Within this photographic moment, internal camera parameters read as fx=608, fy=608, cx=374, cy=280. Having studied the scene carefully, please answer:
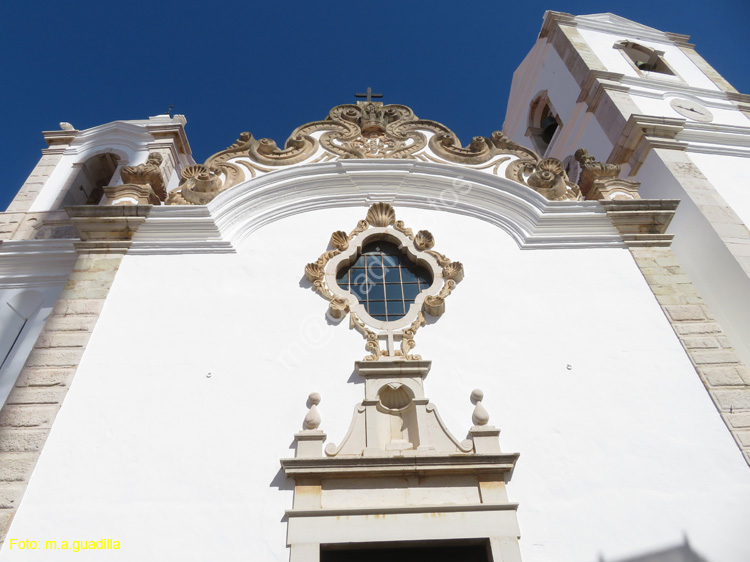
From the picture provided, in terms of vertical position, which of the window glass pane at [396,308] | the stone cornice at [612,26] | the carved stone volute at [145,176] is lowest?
the window glass pane at [396,308]

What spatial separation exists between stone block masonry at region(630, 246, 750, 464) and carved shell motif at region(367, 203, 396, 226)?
8.70ft

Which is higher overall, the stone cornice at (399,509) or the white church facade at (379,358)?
the white church facade at (379,358)

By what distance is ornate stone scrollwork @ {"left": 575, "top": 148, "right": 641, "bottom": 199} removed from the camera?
24.2 ft

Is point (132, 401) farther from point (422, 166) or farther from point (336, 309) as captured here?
point (422, 166)

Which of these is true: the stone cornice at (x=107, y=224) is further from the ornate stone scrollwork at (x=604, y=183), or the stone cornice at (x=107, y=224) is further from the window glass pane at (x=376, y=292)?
the ornate stone scrollwork at (x=604, y=183)

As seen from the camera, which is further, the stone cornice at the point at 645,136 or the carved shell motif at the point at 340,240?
the stone cornice at the point at 645,136

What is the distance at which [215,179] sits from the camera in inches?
285

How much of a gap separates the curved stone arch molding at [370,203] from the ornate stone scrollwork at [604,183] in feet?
1.74

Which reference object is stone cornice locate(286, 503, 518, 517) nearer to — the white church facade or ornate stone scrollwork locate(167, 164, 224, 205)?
the white church facade

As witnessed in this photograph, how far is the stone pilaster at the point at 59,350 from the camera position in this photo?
4523 mm

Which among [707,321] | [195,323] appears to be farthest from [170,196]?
[707,321]

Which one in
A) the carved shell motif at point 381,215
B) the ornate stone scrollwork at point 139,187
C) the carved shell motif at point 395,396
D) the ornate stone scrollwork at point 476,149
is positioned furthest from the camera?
the ornate stone scrollwork at point 476,149

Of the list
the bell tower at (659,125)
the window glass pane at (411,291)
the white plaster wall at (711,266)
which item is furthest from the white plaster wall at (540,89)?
the window glass pane at (411,291)

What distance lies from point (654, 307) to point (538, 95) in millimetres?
9436
